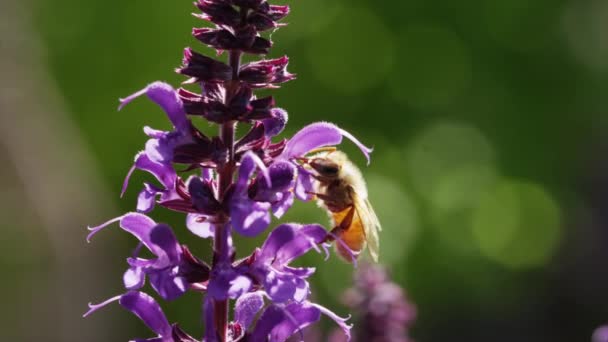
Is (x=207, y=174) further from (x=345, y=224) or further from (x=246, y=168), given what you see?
(x=345, y=224)

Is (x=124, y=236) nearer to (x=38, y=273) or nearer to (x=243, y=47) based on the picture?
(x=38, y=273)

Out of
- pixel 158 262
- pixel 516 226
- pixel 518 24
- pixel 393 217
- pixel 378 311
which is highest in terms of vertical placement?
pixel 158 262

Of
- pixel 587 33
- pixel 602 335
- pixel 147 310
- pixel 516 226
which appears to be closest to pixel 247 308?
pixel 147 310

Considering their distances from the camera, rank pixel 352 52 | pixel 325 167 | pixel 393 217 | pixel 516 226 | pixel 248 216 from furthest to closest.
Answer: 1. pixel 352 52
2. pixel 516 226
3. pixel 393 217
4. pixel 325 167
5. pixel 248 216

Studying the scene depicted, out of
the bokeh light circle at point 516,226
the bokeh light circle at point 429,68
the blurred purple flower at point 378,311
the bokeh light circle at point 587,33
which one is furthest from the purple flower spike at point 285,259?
the bokeh light circle at point 587,33

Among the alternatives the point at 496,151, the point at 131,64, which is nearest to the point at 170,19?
the point at 131,64
